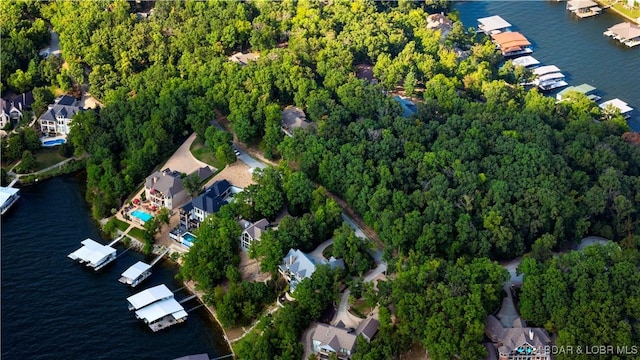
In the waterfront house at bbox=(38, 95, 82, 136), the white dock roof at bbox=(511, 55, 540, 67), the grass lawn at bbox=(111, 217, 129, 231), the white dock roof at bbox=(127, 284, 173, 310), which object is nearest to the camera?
the white dock roof at bbox=(127, 284, 173, 310)

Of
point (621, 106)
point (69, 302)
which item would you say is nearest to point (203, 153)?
point (69, 302)

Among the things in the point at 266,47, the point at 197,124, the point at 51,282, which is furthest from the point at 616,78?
the point at 51,282

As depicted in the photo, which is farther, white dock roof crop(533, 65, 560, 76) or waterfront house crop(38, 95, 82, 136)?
white dock roof crop(533, 65, 560, 76)

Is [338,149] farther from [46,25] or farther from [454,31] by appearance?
[46,25]

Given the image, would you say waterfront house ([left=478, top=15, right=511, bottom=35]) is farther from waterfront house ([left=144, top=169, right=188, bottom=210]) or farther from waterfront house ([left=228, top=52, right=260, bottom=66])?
waterfront house ([left=144, top=169, right=188, bottom=210])

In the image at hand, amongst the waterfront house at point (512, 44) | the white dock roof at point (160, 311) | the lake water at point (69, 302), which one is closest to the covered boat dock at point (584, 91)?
the waterfront house at point (512, 44)

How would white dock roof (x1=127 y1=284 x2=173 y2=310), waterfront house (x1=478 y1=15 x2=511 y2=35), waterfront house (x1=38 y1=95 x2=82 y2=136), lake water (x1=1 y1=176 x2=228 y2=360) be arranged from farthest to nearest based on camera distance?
waterfront house (x1=478 y1=15 x2=511 y2=35), waterfront house (x1=38 y1=95 x2=82 y2=136), white dock roof (x1=127 y1=284 x2=173 y2=310), lake water (x1=1 y1=176 x2=228 y2=360)

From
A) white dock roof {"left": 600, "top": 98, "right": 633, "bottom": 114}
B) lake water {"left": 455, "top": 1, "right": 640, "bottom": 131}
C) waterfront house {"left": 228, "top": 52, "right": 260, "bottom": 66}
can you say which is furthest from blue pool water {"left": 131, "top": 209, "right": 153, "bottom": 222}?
lake water {"left": 455, "top": 1, "right": 640, "bottom": 131}
